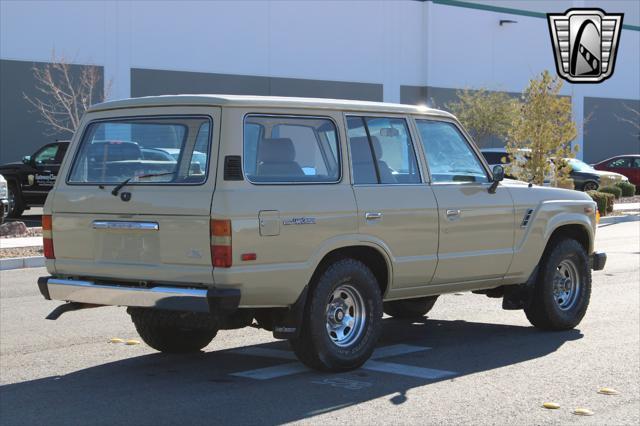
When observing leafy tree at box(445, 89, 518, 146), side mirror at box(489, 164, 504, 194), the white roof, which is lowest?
side mirror at box(489, 164, 504, 194)

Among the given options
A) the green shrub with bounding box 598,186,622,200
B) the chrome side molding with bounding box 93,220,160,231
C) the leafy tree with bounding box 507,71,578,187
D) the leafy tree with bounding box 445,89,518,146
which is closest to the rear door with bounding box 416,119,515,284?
the chrome side molding with bounding box 93,220,160,231

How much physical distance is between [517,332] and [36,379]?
14.4 feet

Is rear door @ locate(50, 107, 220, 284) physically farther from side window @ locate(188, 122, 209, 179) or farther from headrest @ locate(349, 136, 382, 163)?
headrest @ locate(349, 136, 382, 163)

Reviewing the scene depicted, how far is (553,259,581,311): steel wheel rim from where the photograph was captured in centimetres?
949

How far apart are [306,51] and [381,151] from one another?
3609 centimetres

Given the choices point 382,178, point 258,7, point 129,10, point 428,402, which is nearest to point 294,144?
point 382,178

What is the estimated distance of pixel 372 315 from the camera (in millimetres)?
7668

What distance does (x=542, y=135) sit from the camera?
2495cm

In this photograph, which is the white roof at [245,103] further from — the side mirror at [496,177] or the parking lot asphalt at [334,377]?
the parking lot asphalt at [334,377]

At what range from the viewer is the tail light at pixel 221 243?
675 cm

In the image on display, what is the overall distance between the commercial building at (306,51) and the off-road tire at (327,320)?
97.7 feet

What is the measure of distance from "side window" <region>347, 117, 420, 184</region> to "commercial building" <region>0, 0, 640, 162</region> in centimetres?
2912

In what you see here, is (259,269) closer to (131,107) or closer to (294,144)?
(294,144)

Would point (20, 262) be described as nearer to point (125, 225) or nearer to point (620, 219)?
point (125, 225)
